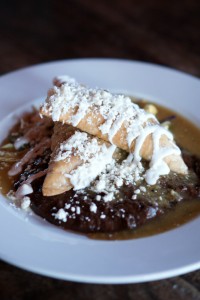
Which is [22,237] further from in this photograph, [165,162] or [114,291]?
[165,162]

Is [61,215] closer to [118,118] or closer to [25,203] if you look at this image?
[25,203]

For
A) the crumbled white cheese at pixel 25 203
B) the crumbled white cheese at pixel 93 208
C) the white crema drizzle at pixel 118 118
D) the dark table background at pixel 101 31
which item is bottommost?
the crumbled white cheese at pixel 25 203

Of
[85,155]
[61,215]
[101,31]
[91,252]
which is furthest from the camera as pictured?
[101,31]

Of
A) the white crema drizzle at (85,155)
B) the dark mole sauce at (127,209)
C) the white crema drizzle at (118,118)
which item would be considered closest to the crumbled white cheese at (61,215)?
the dark mole sauce at (127,209)

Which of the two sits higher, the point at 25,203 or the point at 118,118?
the point at 118,118

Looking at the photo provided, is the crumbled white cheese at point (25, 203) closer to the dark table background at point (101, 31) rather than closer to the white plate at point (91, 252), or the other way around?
the white plate at point (91, 252)

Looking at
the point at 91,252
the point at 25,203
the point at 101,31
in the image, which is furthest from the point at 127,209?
the point at 101,31

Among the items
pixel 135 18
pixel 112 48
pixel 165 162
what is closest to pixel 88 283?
pixel 165 162
